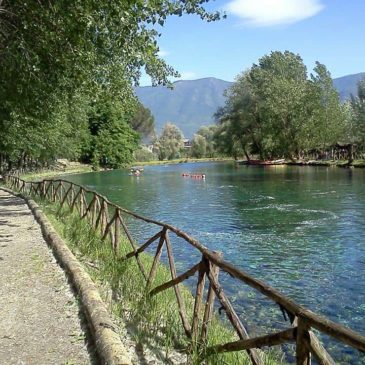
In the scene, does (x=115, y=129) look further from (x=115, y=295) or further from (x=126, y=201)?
(x=115, y=295)

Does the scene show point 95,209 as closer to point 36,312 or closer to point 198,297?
point 36,312

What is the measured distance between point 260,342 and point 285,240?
15.7 meters

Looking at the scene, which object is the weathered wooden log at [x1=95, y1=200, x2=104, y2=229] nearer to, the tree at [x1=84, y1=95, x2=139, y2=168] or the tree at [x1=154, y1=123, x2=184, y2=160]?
the tree at [x1=84, y1=95, x2=139, y2=168]

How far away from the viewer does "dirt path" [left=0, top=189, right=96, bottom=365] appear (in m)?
6.50

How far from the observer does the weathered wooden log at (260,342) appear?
418cm

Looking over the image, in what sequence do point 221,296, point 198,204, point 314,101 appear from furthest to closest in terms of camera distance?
point 314,101, point 198,204, point 221,296

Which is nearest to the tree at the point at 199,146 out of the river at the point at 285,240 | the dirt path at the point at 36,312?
the river at the point at 285,240

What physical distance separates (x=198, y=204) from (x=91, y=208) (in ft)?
60.5

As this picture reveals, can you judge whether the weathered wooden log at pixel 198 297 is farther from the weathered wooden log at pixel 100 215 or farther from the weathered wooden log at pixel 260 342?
the weathered wooden log at pixel 100 215

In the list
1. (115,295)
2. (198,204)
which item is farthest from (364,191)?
(115,295)

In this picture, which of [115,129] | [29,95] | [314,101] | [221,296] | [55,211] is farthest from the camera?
[115,129]

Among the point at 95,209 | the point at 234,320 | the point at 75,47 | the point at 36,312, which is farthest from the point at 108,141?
the point at 234,320

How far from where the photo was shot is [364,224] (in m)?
23.2

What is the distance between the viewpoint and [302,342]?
4.01m
